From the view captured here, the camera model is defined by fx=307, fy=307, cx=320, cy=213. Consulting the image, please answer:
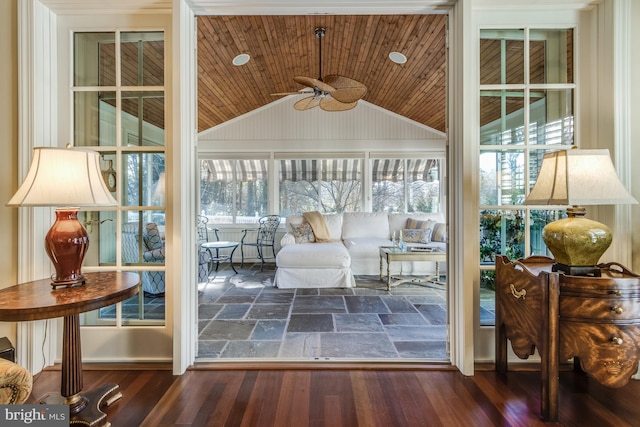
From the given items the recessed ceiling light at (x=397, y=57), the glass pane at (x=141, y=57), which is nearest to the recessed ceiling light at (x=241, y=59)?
the recessed ceiling light at (x=397, y=57)

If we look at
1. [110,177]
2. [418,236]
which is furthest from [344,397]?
[418,236]

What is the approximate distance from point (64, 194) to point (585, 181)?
252 centimetres

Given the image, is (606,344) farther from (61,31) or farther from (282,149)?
(282,149)

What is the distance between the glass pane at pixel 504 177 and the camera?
84.1 inches

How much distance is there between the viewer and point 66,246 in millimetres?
1502

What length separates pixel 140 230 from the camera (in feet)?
7.12

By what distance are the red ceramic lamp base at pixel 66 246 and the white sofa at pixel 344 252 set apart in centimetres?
271

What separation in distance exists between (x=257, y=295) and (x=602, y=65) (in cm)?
Answer: 378

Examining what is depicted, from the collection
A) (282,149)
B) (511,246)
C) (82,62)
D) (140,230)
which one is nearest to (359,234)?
(282,149)

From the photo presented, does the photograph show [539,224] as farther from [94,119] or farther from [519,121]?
[94,119]

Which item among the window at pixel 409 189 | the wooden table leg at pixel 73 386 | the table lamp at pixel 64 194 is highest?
the window at pixel 409 189

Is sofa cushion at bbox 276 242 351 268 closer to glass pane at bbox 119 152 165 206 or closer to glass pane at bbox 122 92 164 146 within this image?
glass pane at bbox 119 152 165 206

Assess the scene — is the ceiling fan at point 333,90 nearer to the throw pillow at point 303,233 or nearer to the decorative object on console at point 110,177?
the decorative object on console at point 110,177

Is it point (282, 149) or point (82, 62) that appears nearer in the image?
point (82, 62)
